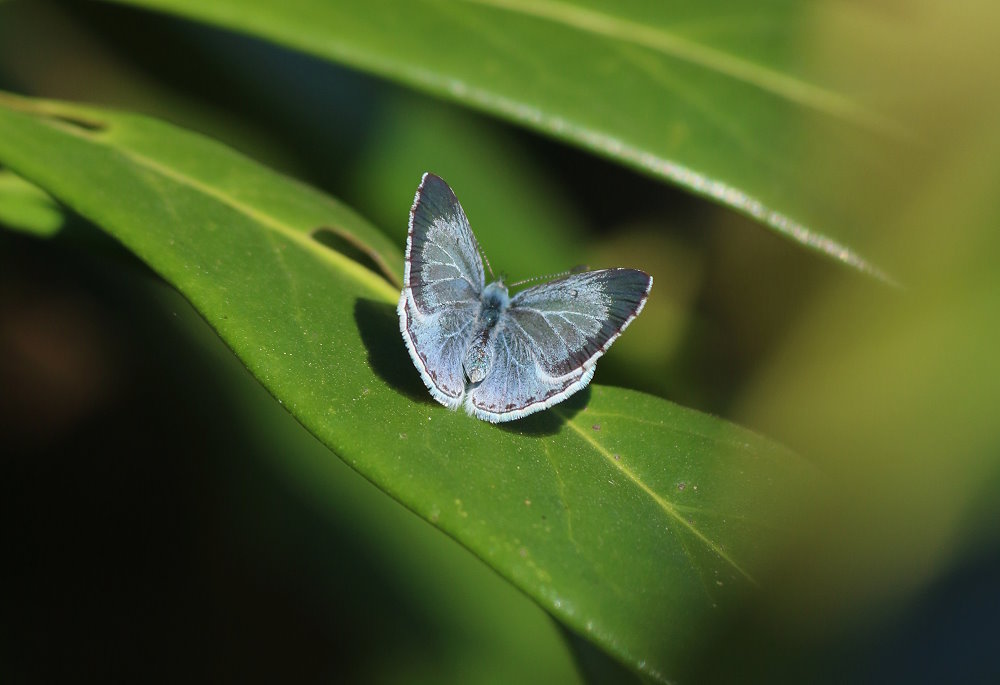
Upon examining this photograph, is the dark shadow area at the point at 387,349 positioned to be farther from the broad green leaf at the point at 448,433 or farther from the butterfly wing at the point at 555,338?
the butterfly wing at the point at 555,338

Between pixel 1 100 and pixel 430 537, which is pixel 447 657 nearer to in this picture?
pixel 430 537

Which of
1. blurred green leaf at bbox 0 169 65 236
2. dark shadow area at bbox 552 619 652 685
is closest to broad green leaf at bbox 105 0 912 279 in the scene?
blurred green leaf at bbox 0 169 65 236

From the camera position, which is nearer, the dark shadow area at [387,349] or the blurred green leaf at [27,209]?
the dark shadow area at [387,349]

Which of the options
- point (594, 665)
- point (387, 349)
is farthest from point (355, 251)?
point (594, 665)

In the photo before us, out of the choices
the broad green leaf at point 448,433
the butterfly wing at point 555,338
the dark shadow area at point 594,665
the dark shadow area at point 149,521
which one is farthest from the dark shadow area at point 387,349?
the dark shadow area at point 149,521

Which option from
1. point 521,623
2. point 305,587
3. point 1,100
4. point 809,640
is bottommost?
point 305,587

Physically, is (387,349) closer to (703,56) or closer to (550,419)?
(550,419)

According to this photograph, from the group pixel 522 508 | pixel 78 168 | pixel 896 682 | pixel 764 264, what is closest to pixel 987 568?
pixel 896 682
